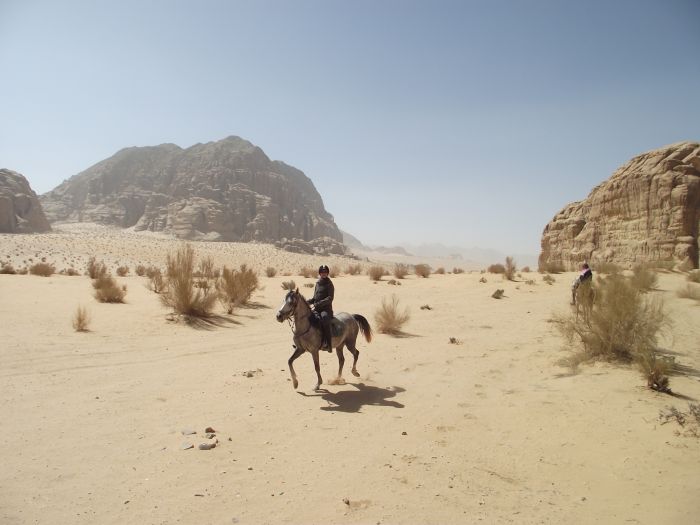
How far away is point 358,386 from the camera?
6.73m

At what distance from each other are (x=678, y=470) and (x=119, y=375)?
25.4 ft

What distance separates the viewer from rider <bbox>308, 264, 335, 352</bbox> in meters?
6.45

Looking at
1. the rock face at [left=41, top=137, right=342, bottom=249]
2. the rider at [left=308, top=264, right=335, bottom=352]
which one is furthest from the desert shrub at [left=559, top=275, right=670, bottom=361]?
the rock face at [left=41, top=137, right=342, bottom=249]

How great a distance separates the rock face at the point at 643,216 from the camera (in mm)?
20844

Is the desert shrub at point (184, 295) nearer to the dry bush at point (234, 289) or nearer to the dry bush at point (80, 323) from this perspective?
the dry bush at point (234, 289)

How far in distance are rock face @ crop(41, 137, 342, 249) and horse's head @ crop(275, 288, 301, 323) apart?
78422 mm

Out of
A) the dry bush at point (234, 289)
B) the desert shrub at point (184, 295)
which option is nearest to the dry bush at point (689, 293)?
the dry bush at point (234, 289)

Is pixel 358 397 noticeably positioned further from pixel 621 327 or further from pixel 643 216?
pixel 643 216

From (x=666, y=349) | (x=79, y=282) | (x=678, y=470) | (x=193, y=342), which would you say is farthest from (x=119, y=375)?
(x=79, y=282)

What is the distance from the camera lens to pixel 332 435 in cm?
475

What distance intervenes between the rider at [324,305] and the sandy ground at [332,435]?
90 centimetres

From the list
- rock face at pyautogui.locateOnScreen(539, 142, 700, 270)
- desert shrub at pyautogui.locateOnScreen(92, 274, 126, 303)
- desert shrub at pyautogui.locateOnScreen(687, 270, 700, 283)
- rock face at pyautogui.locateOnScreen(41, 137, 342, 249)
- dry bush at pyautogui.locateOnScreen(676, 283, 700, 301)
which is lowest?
desert shrub at pyautogui.locateOnScreen(92, 274, 126, 303)

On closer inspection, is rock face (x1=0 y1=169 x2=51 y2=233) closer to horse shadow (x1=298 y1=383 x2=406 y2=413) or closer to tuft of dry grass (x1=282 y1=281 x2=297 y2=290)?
tuft of dry grass (x1=282 y1=281 x2=297 y2=290)

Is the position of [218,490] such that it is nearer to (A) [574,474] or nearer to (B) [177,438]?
(B) [177,438]
